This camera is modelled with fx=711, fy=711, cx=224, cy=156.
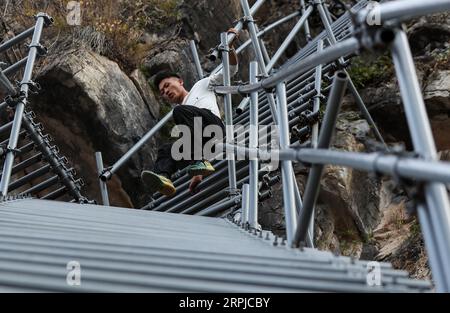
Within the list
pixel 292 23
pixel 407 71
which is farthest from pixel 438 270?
pixel 292 23

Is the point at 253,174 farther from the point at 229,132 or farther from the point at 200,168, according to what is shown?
the point at 200,168

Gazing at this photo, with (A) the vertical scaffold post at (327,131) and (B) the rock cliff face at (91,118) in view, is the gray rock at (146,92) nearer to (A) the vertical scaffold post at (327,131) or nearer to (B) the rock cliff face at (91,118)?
(B) the rock cliff face at (91,118)

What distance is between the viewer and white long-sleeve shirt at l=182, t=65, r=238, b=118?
17.1ft

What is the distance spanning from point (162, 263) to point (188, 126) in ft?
9.95

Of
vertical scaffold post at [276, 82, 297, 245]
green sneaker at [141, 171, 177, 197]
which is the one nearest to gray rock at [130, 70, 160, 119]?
green sneaker at [141, 171, 177, 197]

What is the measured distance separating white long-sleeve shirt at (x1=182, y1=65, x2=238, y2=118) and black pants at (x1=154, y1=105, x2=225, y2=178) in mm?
167

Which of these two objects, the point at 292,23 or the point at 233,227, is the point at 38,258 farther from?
the point at 292,23

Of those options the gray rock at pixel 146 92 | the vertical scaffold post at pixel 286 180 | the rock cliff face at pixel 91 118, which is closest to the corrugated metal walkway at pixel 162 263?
the vertical scaffold post at pixel 286 180

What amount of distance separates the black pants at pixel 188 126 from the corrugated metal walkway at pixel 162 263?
83.1 inches

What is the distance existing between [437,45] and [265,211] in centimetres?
254

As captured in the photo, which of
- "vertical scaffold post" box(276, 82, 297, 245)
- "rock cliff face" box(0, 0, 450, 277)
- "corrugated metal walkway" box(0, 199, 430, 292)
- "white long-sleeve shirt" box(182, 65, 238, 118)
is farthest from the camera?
"rock cliff face" box(0, 0, 450, 277)

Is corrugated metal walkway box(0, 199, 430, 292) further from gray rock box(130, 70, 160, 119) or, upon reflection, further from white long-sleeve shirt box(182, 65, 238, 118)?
gray rock box(130, 70, 160, 119)

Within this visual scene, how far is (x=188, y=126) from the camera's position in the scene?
4922mm

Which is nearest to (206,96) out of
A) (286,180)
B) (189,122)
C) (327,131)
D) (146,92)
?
(189,122)
